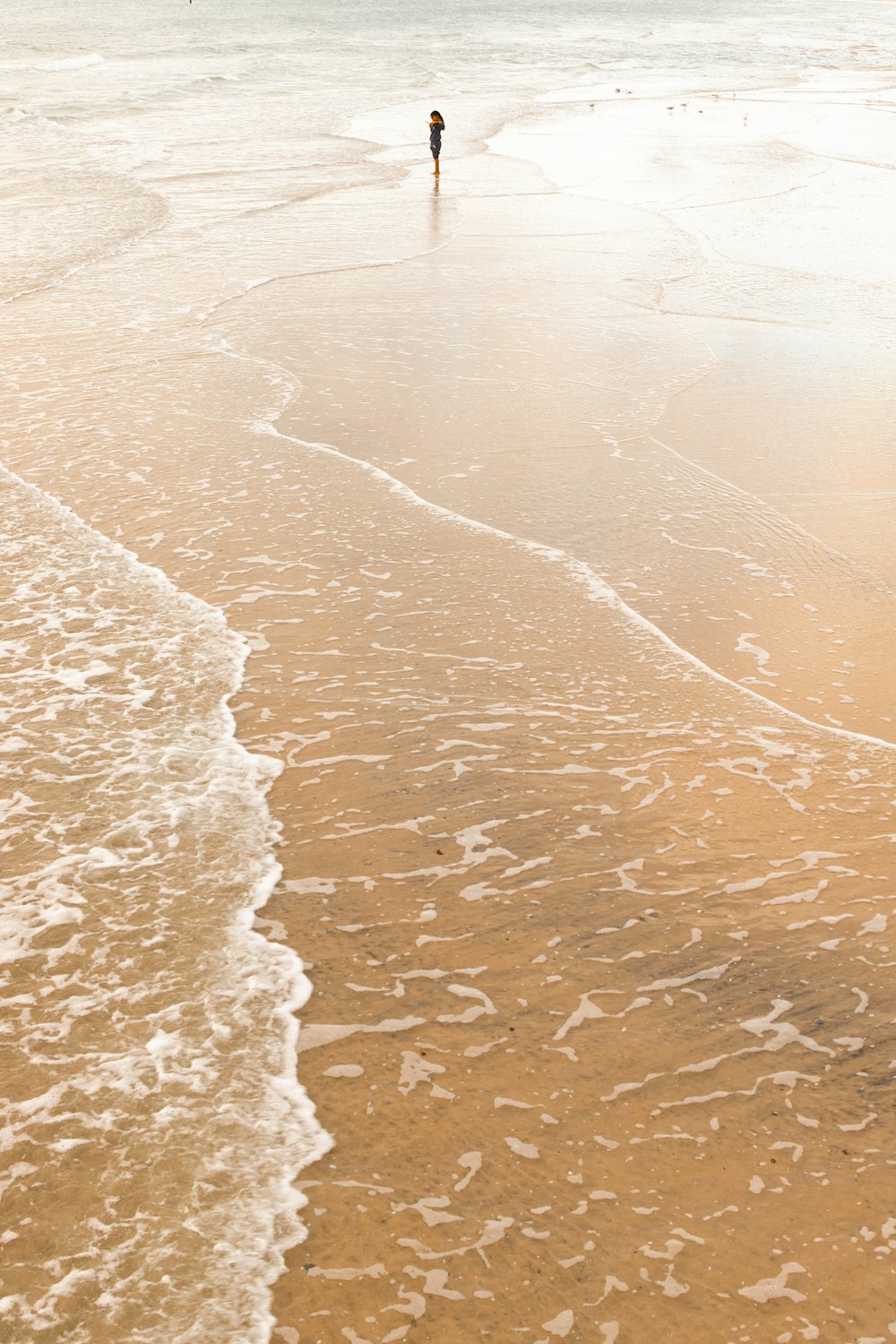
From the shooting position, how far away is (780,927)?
4281 mm

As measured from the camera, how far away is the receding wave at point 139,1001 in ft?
10.0

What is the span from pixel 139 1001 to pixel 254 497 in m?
4.63

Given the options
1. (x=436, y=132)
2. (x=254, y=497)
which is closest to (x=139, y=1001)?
(x=254, y=497)

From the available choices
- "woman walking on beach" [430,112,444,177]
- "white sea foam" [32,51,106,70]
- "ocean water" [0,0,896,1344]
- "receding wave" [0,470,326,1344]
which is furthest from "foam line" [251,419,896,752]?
"white sea foam" [32,51,106,70]

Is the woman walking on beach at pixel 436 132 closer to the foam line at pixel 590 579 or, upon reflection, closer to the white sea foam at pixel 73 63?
the foam line at pixel 590 579

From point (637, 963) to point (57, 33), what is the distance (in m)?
60.4

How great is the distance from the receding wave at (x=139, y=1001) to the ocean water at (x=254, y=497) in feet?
0.04

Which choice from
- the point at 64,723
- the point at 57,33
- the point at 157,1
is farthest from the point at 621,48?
the point at 64,723

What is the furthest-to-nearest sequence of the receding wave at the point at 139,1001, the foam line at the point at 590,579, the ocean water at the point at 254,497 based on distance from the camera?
the foam line at the point at 590,579
the ocean water at the point at 254,497
the receding wave at the point at 139,1001

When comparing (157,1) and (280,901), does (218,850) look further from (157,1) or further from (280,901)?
(157,1)

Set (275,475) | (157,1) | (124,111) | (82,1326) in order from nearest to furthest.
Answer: (82,1326) < (275,475) < (124,111) < (157,1)

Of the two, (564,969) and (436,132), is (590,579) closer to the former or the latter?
(564,969)

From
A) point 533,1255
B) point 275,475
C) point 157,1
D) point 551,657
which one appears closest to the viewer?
point 533,1255

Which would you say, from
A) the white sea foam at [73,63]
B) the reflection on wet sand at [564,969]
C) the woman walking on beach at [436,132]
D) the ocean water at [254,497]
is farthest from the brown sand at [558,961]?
the white sea foam at [73,63]
